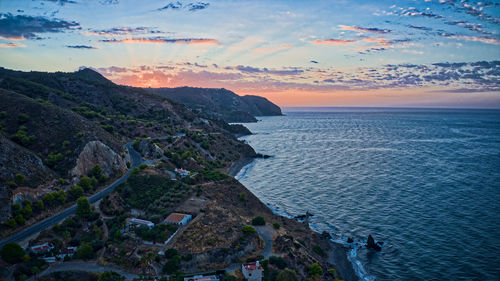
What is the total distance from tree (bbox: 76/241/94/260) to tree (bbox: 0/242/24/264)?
5342mm

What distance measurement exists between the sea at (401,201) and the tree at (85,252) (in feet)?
112

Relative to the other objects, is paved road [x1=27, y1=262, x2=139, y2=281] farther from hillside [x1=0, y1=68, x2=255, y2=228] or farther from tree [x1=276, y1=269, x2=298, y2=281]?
tree [x1=276, y1=269, x2=298, y2=281]

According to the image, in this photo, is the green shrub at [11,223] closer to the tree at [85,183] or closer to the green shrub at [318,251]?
the tree at [85,183]

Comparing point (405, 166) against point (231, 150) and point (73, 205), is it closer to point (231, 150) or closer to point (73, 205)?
point (231, 150)

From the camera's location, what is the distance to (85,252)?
112 feet

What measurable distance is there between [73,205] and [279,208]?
3750 centimetres

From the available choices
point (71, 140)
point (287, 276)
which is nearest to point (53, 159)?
point (71, 140)

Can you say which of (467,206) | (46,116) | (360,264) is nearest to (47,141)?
(46,116)

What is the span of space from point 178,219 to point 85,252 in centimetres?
1216

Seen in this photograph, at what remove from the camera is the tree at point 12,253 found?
30789mm

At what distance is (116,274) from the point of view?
31.5 m

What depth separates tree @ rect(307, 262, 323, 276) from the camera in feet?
119

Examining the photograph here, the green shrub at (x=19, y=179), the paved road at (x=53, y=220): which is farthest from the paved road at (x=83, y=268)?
the green shrub at (x=19, y=179)

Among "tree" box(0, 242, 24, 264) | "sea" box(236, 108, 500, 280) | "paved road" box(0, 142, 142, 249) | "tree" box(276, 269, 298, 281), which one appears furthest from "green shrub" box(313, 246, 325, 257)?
"tree" box(0, 242, 24, 264)
